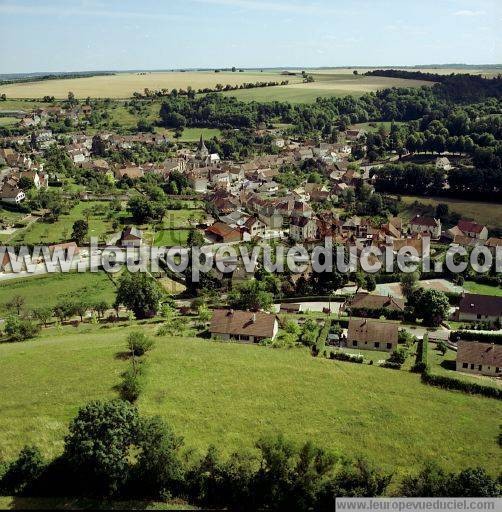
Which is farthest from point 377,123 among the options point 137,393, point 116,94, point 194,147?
point 137,393

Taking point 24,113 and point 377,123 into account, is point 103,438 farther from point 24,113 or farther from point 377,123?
point 24,113

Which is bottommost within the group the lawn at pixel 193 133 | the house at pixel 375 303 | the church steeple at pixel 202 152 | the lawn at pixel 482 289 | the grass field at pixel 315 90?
the lawn at pixel 482 289

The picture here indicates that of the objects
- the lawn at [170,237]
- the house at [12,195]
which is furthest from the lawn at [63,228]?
the house at [12,195]

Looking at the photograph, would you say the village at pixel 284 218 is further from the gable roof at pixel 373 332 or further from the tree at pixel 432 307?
the tree at pixel 432 307

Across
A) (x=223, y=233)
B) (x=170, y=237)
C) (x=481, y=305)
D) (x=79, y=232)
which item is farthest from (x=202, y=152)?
(x=481, y=305)

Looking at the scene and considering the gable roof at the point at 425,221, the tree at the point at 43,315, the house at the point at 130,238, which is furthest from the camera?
the gable roof at the point at 425,221

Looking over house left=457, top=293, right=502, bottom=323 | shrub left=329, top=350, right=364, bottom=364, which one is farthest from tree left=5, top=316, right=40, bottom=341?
house left=457, top=293, right=502, bottom=323

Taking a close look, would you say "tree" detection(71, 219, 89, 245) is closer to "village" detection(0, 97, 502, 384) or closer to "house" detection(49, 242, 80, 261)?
"village" detection(0, 97, 502, 384)
